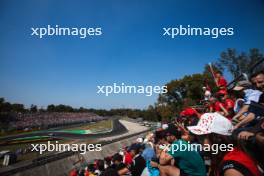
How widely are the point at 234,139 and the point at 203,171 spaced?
105 centimetres

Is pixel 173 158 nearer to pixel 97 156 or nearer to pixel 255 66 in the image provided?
pixel 255 66

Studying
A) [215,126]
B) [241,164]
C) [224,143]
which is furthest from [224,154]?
[241,164]

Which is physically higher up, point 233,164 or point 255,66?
point 255,66

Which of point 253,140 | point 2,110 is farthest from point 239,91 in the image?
point 2,110

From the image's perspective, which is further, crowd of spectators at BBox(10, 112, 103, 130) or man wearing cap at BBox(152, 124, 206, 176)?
crowd of spectators at BBox(10, 112, 103, 130)

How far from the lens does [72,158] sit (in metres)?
26.0

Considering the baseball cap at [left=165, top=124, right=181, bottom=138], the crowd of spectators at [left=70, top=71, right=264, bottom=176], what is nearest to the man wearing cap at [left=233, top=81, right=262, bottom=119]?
the crowd of spectators at [left=70, top=71, right=264, bottom=176]

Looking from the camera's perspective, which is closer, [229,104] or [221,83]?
[229,104]

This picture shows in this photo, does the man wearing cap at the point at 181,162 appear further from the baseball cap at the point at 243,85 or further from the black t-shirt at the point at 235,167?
the baseball cap at the point at 243,85

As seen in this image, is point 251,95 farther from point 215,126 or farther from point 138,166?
point 138,166

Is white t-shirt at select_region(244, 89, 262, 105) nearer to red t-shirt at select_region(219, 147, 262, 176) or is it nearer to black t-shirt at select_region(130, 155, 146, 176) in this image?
red t-shirt at select_region(219, 147, 262, 176)

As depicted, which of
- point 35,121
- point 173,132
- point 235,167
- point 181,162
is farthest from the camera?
point 35,121

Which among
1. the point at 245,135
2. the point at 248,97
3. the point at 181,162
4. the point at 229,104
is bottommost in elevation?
the point at 181,162

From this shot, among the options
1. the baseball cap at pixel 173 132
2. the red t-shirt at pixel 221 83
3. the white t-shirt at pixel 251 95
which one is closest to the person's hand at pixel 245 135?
the white t-shirt at pixel 251 95
